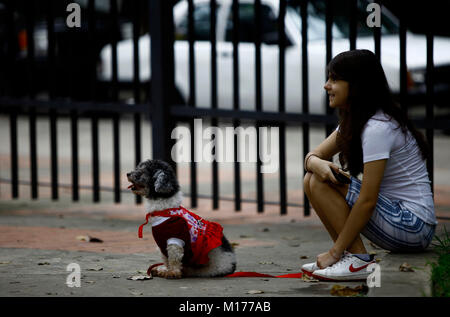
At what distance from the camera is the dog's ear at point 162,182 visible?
Answer: 4629 millimetres

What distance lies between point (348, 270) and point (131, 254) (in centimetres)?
189

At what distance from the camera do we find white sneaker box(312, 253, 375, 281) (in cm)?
447

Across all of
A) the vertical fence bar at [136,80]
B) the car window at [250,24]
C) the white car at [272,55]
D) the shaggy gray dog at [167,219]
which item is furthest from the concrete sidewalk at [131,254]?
the car window at [250,24]

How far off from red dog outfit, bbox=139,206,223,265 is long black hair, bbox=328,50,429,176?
0.96 m

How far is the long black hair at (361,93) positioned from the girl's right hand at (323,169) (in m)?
0.16

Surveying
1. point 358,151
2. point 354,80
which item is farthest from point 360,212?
point 354,80

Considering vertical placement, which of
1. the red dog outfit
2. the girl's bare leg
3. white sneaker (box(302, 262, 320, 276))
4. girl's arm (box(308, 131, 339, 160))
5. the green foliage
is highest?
girl's arm (box(308, 131, 339, 160))

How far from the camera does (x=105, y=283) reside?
466 centimetres

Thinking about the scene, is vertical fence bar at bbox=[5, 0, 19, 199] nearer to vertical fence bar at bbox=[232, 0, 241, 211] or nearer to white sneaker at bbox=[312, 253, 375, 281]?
vertical fence bar at bbox=[232, 0, 241, 211]

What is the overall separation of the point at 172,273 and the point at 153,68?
3.29 meters

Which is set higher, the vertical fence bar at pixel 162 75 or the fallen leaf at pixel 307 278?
the vertical fence bar at pixel 162 75

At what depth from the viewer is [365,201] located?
4.43 m

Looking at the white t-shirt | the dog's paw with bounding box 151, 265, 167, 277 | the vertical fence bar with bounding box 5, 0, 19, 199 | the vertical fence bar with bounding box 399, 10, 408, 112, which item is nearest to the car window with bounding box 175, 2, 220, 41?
the vertical fence bar with bounding box 5, 0, 19, 199

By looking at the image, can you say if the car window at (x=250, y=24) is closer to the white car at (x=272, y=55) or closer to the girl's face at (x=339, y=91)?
the white car at (x=272, y=55)
